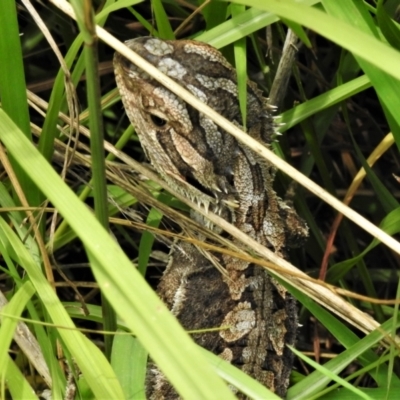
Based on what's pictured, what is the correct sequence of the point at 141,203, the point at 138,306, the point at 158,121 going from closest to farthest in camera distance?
the point at 138,306 → the point at 158,121 → the point at 141,203

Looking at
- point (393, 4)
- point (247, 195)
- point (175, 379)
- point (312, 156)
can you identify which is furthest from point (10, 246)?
point (393, 4)

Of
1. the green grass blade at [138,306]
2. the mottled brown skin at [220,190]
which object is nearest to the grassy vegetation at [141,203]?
the green grass blade at [138,306]

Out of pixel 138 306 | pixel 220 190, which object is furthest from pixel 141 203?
pixel 138 306

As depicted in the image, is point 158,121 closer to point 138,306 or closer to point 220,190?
point 220,190

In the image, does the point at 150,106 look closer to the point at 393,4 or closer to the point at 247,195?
the point at 247,195

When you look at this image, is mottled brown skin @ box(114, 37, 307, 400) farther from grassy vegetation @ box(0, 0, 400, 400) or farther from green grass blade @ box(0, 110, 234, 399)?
green grass blade @ box(0, 110, 234, 399)

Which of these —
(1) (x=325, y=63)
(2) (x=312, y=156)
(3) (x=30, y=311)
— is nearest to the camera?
(3) (x=30, y=311)

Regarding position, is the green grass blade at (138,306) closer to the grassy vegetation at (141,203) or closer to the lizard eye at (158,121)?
the grassy vegetation at (141,203)
